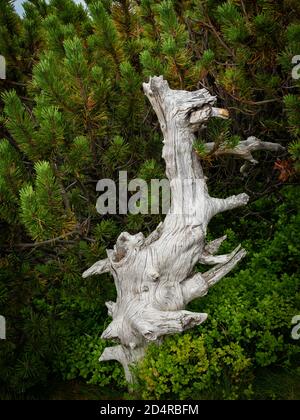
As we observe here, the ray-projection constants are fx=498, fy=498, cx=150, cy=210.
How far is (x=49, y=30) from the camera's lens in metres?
5.23

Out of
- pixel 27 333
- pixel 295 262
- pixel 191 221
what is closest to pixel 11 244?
pixel 27 333

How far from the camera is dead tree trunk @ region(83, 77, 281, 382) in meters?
4.26

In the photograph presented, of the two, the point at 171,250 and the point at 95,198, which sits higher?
the point at 95,198

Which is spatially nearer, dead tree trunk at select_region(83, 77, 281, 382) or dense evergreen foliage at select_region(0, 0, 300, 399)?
dense evergreen foliage at select_region(0, 0, 300, 399)

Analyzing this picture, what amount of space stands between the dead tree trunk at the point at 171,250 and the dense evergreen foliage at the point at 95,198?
0.19m

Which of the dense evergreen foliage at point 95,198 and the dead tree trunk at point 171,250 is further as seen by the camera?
the dead tree trunk at point 171,250

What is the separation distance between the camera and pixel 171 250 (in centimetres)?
430

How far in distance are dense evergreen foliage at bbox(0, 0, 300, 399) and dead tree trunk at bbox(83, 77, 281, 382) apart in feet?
0.61

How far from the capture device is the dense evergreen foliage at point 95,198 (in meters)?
4.11

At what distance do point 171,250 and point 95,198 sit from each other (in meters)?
1.28

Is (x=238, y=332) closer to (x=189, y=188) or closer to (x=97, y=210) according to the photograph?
(x=189, y=188)

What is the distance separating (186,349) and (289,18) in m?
3.23
